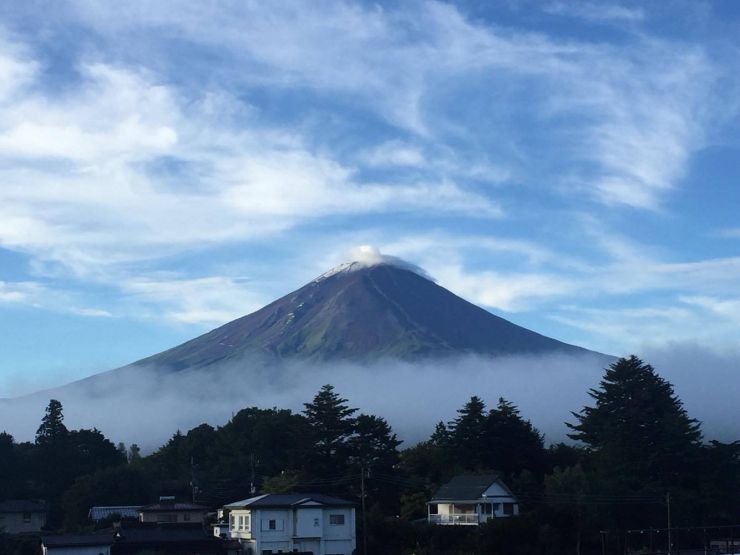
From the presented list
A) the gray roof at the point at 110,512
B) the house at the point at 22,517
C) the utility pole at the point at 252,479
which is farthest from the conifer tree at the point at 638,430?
the house at the point at 22,517

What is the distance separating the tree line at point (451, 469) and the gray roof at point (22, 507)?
1947 mm

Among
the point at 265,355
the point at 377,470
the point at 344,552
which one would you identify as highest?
the point at 265,355

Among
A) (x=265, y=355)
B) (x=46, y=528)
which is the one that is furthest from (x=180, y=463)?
(x=265, y=355)

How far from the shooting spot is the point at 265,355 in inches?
7766

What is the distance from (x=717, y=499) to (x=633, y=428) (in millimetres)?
7698

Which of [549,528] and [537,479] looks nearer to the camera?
[549,528]

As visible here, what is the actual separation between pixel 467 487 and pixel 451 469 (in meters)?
8.21

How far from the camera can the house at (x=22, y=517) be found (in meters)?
62.9

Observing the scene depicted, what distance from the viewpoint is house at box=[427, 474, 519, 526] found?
5638 cm

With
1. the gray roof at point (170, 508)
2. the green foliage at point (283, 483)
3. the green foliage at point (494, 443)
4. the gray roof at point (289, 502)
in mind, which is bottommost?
the gray roof at point (170, 508)

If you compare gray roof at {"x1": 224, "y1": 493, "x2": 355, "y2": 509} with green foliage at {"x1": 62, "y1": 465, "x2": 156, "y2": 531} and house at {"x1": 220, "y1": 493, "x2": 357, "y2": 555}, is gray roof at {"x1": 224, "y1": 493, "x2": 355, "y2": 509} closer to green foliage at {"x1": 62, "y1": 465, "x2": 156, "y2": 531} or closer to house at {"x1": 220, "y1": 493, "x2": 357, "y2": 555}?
house at {"x1": 220, "y1": 493, "x2": 357, "y2": 555}

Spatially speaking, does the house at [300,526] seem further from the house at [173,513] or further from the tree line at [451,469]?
the house at [173,513]

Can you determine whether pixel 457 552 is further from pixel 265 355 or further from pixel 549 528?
pixel 265 355

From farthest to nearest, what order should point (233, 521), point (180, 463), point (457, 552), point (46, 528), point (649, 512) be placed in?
point (180, 463)
point (46, 528)
point (649, 512)
point (233, 521)
point (457, 552)
